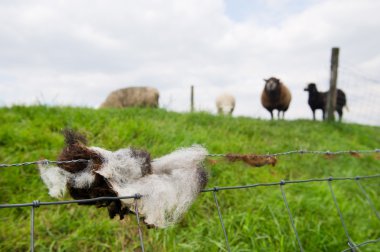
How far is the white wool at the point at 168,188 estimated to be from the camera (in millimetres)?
1015

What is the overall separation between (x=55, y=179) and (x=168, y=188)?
34cm

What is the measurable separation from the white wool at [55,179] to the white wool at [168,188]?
178 mm

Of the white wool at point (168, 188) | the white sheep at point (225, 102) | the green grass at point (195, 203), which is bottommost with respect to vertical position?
the green grass at point (195, 203)

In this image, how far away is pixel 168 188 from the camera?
3.43ft

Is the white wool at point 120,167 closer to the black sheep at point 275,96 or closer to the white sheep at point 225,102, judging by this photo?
the black sheep at point 275,96

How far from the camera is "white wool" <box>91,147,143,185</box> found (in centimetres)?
101

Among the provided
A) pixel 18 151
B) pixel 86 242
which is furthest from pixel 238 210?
pixel 18 151

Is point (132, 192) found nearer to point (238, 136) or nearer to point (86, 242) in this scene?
point (86, 242)

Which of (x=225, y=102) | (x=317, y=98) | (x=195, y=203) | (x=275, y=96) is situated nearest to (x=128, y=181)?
(x=195, y=203)

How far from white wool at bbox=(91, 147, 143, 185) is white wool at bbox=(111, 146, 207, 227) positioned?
2cm

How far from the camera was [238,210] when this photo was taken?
3.03 metres

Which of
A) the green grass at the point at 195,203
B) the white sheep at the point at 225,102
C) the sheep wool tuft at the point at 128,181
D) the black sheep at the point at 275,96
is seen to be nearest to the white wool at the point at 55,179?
the sheep wool tuft at the point at 128,181

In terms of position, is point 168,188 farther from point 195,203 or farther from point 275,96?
point 275,96

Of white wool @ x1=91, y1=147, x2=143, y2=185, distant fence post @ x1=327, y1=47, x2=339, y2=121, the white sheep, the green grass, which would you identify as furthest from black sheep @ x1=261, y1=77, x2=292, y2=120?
white wool @ x1=91, y1=147, x2=143, y2=185
